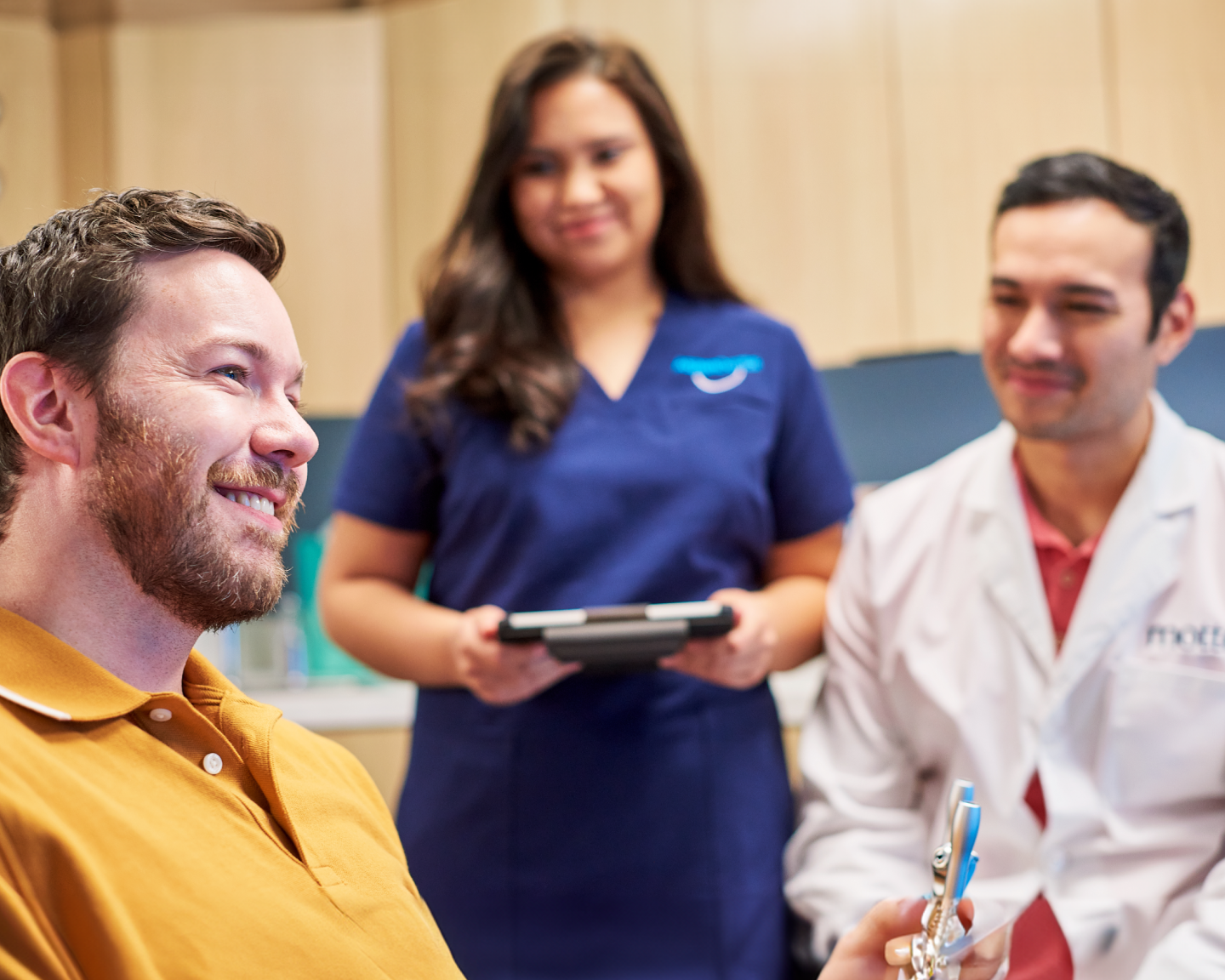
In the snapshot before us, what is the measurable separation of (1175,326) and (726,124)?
66.0 inches

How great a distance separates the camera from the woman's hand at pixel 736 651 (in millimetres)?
1324

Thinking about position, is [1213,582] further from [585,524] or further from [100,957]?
[100,957]

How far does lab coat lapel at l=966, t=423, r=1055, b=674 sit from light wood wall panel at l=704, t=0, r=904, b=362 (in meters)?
1.42

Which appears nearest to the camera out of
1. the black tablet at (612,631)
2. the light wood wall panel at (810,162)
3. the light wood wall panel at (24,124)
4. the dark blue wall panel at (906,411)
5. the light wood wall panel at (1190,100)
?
the black tablet at (612,631)

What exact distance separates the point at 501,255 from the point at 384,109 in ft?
5.46

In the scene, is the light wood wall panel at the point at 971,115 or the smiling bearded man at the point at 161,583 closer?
the smiling bearded man at the point at 161,583

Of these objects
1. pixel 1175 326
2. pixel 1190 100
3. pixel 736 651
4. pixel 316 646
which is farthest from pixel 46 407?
pixel 1190 100

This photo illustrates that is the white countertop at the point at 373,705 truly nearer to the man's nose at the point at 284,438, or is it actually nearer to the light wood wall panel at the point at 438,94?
the light wood wall panel at the point at 438,94

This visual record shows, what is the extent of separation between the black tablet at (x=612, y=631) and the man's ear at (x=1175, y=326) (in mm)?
620

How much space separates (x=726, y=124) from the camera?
2.93 m

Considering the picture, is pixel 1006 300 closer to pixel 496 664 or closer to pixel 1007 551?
pixel 1007 551

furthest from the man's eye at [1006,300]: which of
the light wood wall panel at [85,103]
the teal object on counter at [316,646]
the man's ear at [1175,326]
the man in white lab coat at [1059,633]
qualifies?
the light wood wall panel at [85,103]

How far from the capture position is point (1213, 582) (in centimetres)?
133

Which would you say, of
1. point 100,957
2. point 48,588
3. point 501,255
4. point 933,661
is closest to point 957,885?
point 100,957
